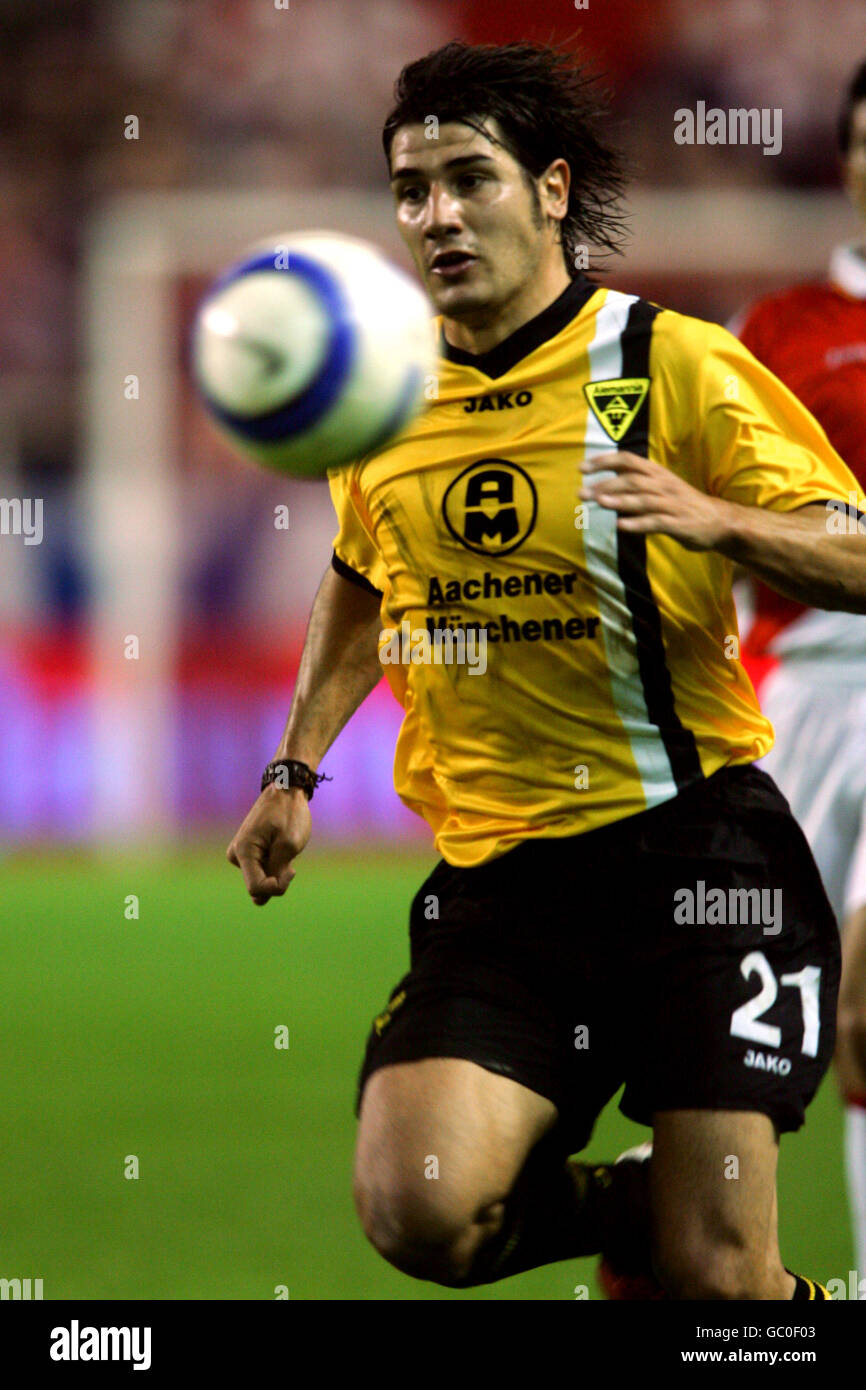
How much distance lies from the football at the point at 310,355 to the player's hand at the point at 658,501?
14.5 inches

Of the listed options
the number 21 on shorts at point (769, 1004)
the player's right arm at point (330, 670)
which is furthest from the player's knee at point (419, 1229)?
the player's right arm at point (330, 670)

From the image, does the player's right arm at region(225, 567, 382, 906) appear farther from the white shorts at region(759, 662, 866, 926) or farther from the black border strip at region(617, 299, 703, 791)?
the white shorts at region(759, 662, 866, 926)

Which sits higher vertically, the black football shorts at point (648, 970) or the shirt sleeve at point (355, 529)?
the shirt sleeve at point (355, 529)

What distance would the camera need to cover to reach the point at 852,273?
4.56 m

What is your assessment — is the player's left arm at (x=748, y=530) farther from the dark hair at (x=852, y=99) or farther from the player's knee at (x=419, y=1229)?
the dark hair at (x=852, y=99)

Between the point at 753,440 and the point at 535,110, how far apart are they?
2.55 feet

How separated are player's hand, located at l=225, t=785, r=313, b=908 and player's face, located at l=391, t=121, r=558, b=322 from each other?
0.90 meters

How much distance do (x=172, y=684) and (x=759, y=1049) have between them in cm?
848

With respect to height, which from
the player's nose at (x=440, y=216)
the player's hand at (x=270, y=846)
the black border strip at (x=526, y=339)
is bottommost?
the player's hand at (x=270, y=846)

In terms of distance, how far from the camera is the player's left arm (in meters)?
2.81

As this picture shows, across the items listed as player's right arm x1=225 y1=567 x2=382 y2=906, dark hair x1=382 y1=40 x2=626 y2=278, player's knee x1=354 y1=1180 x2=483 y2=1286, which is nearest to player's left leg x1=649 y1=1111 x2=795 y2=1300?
player's knee x1=354 y1=1180 x2=483 y2=1286

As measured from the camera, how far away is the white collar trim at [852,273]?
179 inches

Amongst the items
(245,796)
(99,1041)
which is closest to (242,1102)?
(99,1041)

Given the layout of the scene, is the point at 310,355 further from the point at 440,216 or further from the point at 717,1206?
the point at 717,1206
